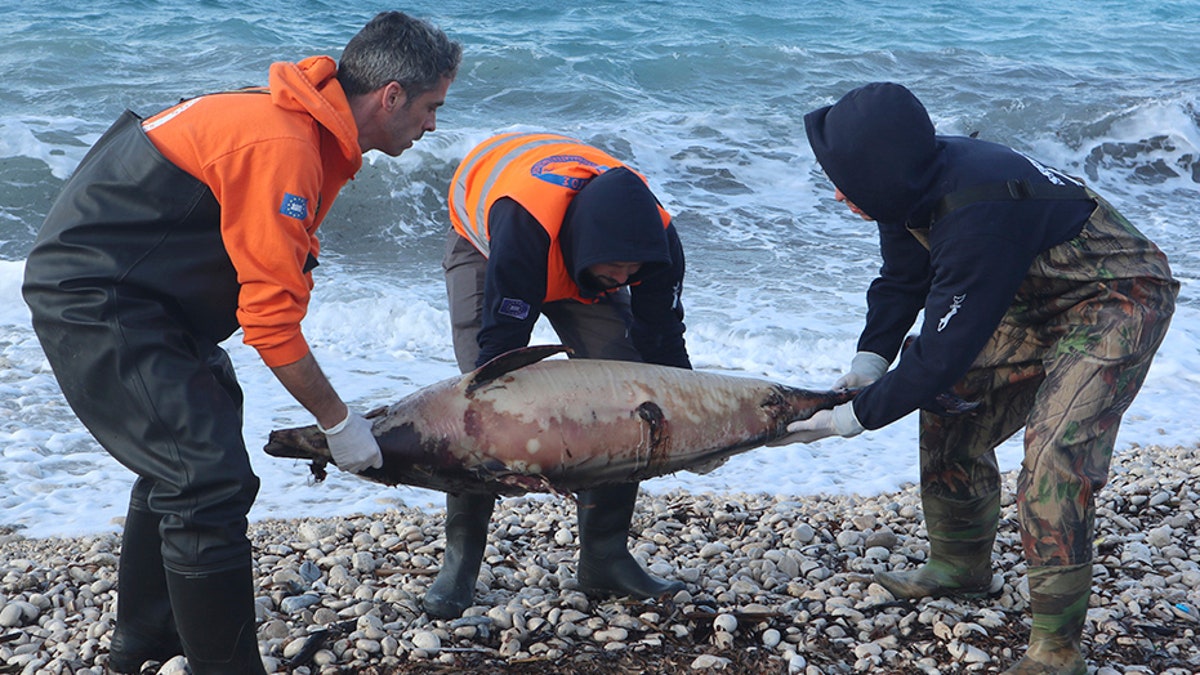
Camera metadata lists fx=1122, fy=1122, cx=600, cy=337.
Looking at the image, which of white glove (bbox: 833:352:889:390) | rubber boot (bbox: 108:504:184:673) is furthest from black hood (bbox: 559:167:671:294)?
rubber boot (bbox: 108:504:184:673)

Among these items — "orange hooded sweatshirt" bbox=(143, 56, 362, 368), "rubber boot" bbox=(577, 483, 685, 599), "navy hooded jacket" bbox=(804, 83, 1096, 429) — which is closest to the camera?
"orange hooded sweatshirt" bbox=(143, 56, 362, 368)

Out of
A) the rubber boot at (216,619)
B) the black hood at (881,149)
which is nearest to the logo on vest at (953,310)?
the black hood at (881,149)

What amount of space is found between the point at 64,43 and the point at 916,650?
58.8 ft

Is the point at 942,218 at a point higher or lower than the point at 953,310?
higher

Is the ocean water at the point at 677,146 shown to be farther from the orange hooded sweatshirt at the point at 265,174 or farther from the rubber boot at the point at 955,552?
the orange hooded sweatshirt at the point at 265,174

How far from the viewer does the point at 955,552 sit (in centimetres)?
429

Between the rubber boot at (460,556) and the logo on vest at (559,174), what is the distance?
45.7 inches

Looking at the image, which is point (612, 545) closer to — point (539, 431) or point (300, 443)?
point (539, 431)

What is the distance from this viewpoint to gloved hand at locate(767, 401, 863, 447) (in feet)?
12.2

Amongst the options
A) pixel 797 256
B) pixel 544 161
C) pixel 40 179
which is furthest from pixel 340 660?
pixel 40 179

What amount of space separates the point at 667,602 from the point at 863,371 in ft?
3.71

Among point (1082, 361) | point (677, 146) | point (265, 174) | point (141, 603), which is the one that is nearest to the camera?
point (265, 174)

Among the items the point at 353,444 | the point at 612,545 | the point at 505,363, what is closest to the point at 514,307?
the point at 505,363

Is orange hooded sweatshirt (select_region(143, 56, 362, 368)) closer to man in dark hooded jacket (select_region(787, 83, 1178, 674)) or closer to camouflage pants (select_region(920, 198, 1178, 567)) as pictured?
man in dark hooded jacket (select_region(787, 83, 1178, 674))
